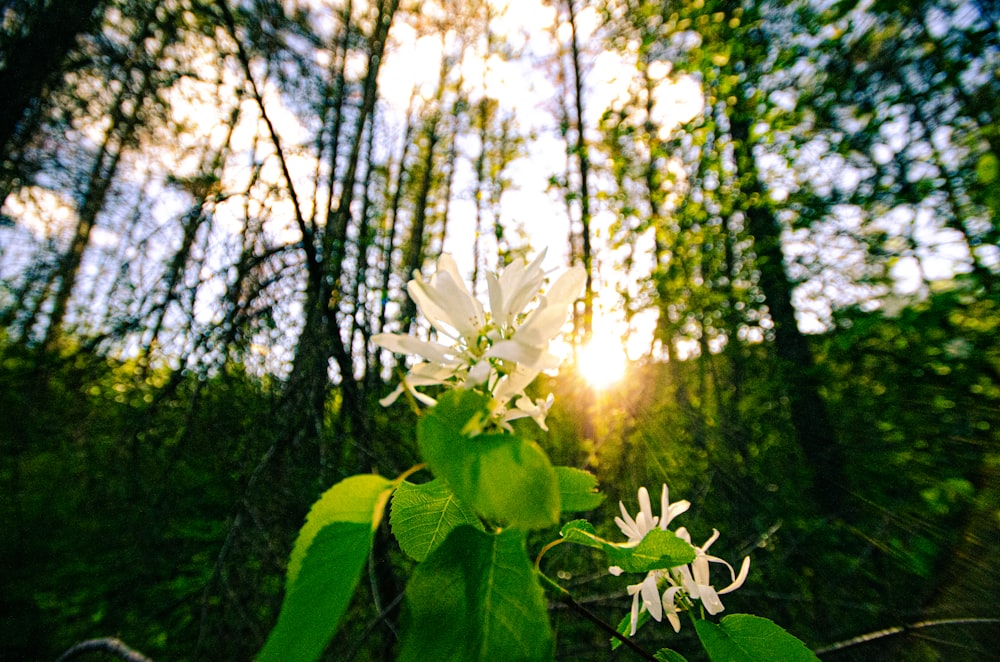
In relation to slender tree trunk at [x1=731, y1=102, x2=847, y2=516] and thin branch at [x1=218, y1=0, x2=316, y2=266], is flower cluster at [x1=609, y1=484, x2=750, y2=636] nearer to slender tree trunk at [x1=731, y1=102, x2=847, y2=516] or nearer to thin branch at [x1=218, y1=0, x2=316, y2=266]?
thin branch at [x1=218, y1=0, x2=316, y2=266]

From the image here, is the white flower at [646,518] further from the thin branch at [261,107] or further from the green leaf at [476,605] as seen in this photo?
the thin branch at [261,107]

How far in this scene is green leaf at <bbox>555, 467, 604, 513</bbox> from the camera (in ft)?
1.98

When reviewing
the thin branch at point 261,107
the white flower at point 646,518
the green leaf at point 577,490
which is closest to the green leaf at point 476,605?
the green leaf at point 577,490

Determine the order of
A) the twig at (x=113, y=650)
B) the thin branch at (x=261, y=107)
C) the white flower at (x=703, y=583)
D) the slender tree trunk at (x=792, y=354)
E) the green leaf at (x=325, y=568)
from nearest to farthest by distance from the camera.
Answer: the green leaf at (x=325, y=568), the white flower at (x=703, y=583), the twig at (x=113, y=650), the thin branch at (x=261, y=107), the slender tree trunk at (x=792, y=354)

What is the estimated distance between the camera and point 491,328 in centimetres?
62

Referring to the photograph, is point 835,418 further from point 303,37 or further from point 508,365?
point 303,37

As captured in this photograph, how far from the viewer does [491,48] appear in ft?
24.5

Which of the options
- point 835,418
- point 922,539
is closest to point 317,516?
point 922,539

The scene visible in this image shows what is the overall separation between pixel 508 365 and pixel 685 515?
3.83 metres

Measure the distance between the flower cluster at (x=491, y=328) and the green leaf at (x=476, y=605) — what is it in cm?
14

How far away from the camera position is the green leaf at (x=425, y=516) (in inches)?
23.6

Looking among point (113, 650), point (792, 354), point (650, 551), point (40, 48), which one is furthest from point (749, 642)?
point (40, 48)

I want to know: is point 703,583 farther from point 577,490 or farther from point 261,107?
point 261,107

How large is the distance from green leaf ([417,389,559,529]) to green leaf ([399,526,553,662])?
0.04 meters
